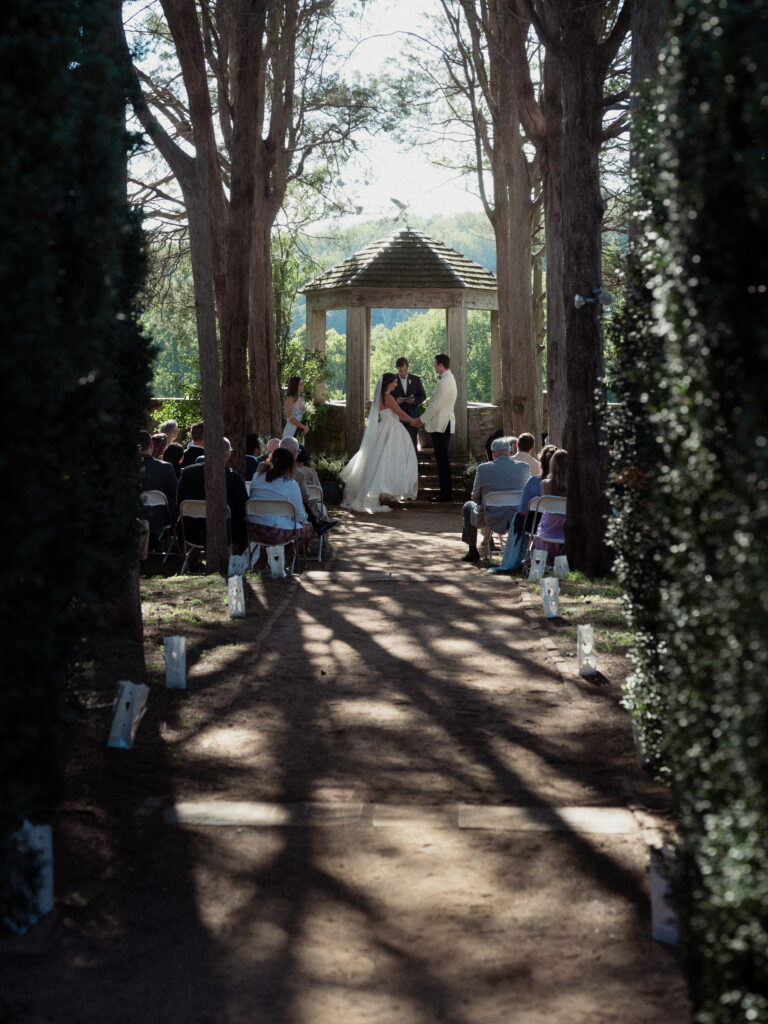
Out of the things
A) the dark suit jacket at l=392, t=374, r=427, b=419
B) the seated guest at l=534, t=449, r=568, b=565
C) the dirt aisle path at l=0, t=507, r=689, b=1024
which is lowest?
the dirt aisle path at l=0, t=507, r=689, b=1024

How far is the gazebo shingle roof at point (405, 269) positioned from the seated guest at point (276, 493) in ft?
39.1

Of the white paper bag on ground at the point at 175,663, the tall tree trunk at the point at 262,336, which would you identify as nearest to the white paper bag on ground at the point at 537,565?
the white paper bag on ground at the point at 175,663

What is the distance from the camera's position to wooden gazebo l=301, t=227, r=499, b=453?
73.5ft

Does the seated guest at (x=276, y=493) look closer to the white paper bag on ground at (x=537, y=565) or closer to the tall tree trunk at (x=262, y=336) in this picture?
the white paper bag on ground at (x=537, y=565)

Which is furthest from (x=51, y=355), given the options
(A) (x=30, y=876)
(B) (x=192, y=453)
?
(B) (x=192, y=453)

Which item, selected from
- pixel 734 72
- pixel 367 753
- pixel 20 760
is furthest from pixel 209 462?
pixel 734 72

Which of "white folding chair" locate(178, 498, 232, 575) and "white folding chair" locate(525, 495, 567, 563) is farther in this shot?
"white folding chair" locate(178, 498, 232, 575)

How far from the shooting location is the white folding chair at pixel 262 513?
10.9 meters

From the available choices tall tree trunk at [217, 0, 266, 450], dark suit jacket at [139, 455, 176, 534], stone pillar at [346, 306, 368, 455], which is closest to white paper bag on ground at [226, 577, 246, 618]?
dark suit jacket at [139, 455, 176, 534]

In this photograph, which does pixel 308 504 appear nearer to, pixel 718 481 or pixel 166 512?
pixel 166 512

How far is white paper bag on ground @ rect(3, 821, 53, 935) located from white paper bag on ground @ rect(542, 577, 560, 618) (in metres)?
5.24

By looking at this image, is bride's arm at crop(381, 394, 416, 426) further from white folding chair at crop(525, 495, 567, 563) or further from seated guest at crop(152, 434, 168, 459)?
white folding chair at crop(525, 495, 567, 563)

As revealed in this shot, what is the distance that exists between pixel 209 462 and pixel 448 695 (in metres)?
4.60

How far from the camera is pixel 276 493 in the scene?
11000 mm
